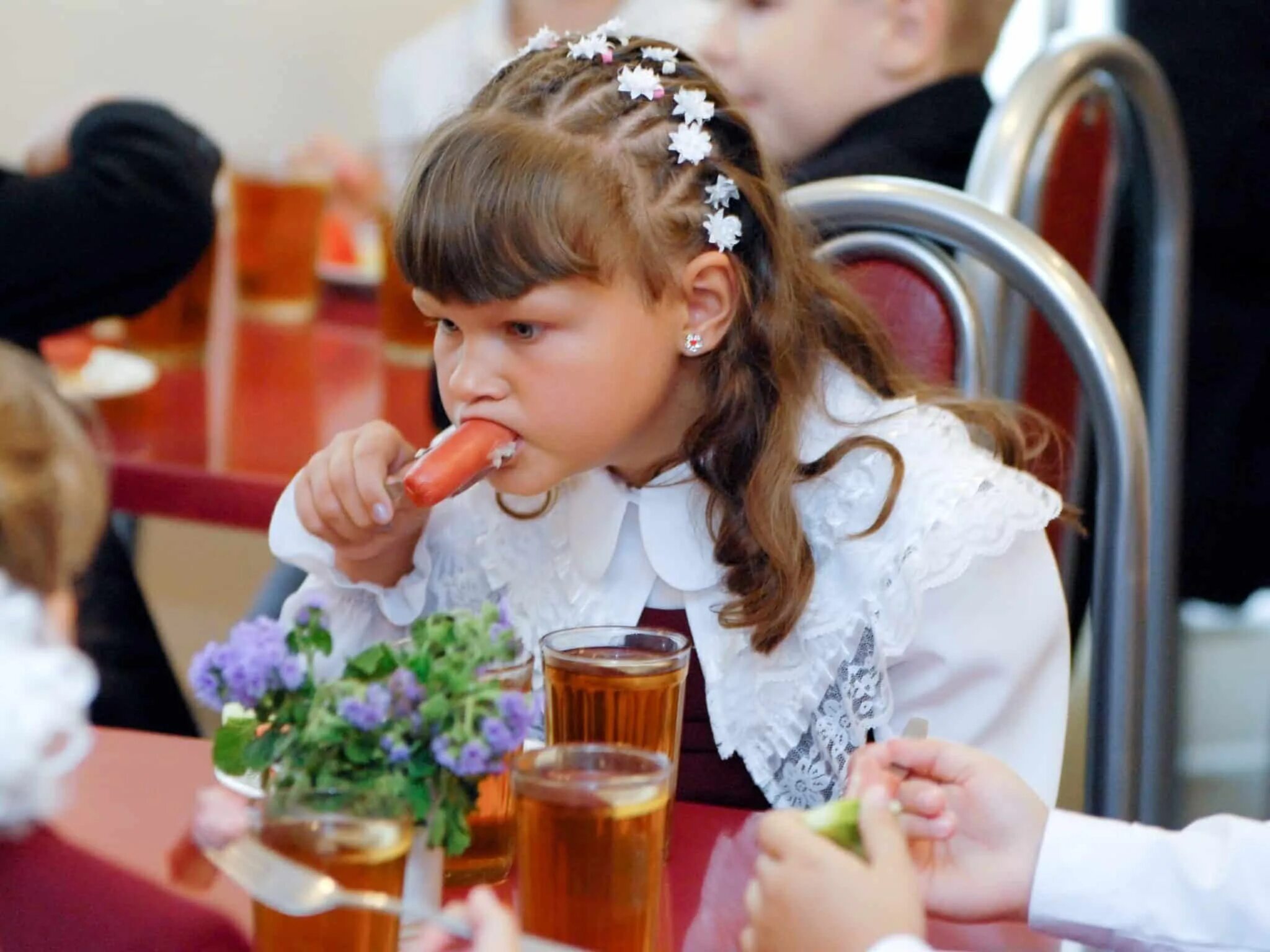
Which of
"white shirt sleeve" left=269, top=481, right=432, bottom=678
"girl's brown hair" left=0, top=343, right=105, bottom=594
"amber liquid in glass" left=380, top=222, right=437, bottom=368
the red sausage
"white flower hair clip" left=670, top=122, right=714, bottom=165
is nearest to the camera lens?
"girl's brown hair" left=0, top=343, right=105, bottom=594

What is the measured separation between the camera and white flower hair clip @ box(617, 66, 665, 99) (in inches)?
40.0

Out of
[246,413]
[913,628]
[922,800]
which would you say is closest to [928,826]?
[922,800]

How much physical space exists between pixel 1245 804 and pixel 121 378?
1.96 metres

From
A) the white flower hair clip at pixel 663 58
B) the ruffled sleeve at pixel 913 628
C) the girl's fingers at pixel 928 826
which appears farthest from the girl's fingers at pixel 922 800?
the white flower hair clip at pixel 663 58

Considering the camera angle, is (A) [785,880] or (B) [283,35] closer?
(A) [785,880]

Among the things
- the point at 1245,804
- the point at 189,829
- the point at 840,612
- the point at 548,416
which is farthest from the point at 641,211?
the point at 1245,804

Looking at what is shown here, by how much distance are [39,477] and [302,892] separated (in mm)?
175

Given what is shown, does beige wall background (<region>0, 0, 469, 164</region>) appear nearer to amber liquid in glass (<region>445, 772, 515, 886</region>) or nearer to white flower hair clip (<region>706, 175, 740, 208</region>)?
white flower hair clip (<region>706, 175, 740, 208</region>)

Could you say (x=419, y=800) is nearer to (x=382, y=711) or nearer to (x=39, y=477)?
(x=382, y=711)

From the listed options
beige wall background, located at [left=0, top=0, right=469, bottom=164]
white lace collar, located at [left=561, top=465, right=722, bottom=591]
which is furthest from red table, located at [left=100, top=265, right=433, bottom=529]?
beige wall background, located at [left=0, top=0, right=469, bottom=164]

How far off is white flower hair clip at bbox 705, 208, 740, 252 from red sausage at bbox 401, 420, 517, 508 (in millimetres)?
191

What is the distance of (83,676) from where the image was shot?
1.70ft

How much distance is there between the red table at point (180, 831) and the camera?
688 mm

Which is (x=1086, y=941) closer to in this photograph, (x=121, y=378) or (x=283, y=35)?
(x=121, y=378)
